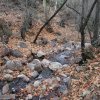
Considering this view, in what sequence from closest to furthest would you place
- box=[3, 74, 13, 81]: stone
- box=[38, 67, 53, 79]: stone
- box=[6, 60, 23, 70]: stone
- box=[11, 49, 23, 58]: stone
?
box=[3, 74, 13, 81]: stone, box=[38, 67, 53, 79]: stone, box=[6, 60, 23, 70]: stone, box=[11, 49, 23, 58]: stone

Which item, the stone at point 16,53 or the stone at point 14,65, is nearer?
the stone at point 14,65

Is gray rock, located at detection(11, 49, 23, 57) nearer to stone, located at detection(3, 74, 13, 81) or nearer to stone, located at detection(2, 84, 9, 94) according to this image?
stone, located at detection(3, 74, 13, 81)

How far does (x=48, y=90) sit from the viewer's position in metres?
9.84

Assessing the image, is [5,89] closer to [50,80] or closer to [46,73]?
[50,80]

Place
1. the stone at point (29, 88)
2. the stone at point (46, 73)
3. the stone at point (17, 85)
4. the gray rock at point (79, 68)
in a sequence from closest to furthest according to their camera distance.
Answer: the stone at point (29, 88), the stone at point (17, 85), the gray rock at point (79, 68), the stone at point (46, 73)

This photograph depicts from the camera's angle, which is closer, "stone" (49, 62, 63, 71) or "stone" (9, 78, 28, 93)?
"stone" (9, 78, 28, 93)

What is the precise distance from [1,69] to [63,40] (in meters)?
9.32

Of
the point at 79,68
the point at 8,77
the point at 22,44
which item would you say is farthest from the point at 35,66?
the point at 22,44

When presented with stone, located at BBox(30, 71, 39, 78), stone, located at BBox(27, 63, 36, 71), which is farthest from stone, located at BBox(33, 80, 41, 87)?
stone, located at BBox(27, 63, 36, 71)

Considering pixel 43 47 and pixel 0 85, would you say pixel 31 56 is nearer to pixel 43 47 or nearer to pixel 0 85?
pixel 43 47

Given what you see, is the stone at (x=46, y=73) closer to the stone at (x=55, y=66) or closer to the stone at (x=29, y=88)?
the stone at (x=55, y=66)

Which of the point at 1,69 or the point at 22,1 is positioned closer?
the point at 1,69

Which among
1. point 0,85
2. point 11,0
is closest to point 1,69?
point 0,85

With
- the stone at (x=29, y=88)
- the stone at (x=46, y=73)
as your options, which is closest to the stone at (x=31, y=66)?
the stone at (x=46, y=73)
